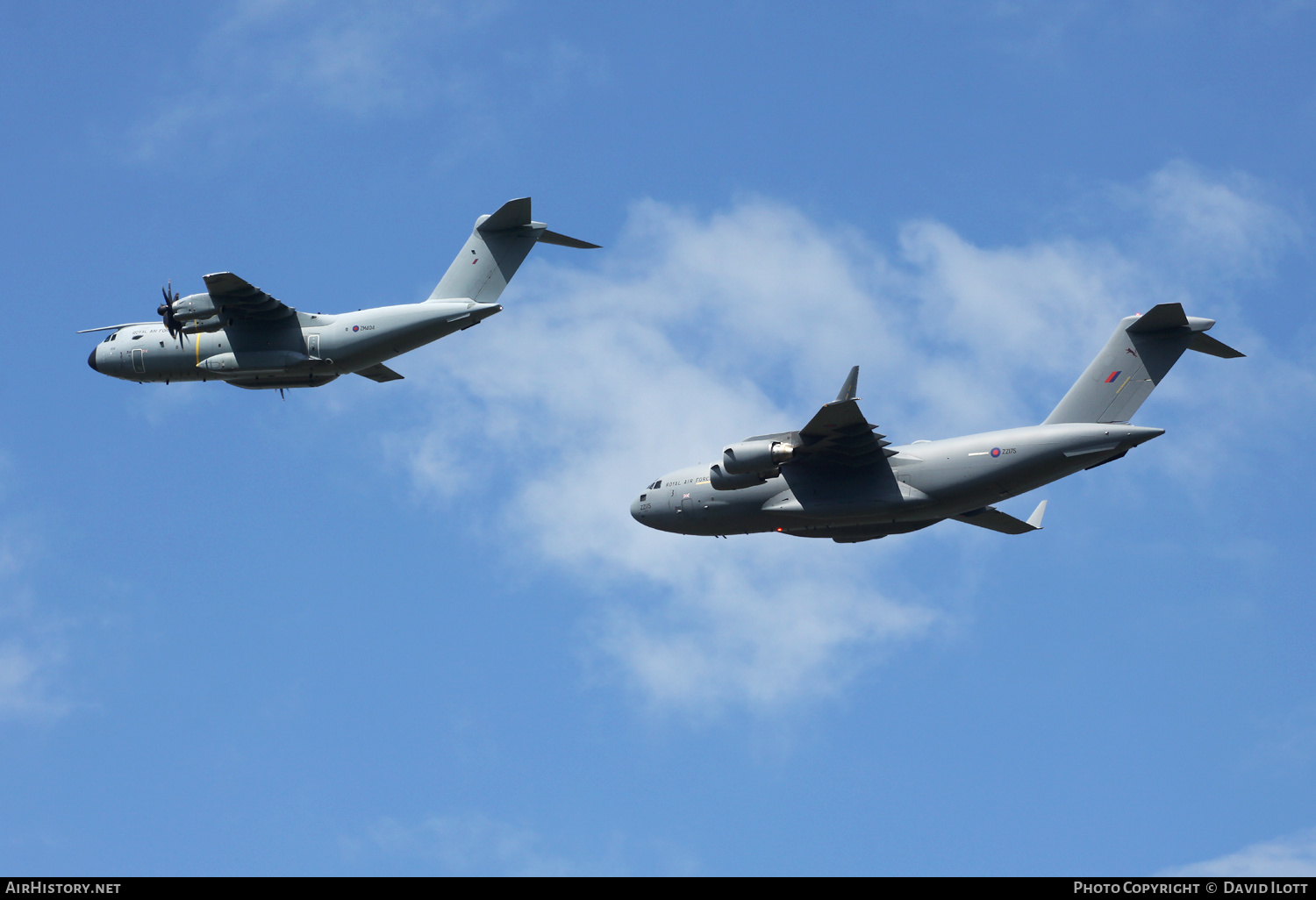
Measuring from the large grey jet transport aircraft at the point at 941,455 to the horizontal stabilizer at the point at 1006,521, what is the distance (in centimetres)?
323

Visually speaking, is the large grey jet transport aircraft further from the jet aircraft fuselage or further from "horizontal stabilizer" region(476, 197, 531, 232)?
"horizontal stabilizer" region(476, 197, 531, 232)

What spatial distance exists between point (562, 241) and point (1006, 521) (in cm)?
1205

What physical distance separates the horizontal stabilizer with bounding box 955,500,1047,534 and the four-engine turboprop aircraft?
1082 centimetres

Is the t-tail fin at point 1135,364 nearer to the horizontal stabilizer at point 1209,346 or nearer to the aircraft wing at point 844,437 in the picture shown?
the horizontal stabilizer at point 1209,346

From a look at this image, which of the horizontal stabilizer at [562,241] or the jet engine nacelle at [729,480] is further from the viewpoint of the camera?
the horizontal stabilizer at [562,241]

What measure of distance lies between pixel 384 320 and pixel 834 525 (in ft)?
34.8

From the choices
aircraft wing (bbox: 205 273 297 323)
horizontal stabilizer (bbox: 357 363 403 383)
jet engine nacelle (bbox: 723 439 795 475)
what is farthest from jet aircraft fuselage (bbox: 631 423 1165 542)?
aircraft wing (bbox: 205 273 297 323)

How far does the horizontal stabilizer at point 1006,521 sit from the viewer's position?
111ft

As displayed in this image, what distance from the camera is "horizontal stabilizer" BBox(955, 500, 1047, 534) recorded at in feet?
111

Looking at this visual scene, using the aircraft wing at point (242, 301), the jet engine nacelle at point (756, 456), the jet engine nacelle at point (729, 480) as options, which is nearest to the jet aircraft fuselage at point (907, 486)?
the jet engine nacelle at point (729, 480)

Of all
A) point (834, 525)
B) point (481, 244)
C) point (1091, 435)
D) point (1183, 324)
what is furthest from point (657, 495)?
point (1183, 324)

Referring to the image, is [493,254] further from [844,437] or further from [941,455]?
[941,455]

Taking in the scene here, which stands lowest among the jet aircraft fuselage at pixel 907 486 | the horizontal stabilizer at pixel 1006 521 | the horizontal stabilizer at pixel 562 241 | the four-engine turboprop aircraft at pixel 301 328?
the jet aircraft fuselage at pixel 907 486

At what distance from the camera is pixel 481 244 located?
111ft
